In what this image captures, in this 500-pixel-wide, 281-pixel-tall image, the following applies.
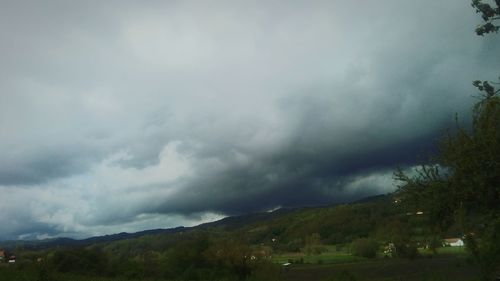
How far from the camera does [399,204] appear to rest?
2627cm

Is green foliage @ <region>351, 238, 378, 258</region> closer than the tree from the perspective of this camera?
No

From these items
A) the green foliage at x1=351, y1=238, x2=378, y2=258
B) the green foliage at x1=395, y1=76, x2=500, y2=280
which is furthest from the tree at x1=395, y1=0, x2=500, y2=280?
the green foliage at x1=351, y1=238, x2=378, y2=258

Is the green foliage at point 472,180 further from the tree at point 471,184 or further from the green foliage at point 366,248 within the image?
the green foliage at point 366,248

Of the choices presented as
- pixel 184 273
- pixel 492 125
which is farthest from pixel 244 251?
pixel 492 125

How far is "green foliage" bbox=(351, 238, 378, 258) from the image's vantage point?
130 meters

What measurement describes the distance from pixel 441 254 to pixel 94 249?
73.2m

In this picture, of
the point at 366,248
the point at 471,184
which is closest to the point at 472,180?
the point at 471,184

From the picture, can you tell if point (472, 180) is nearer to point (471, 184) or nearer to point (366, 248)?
point (471, 184)

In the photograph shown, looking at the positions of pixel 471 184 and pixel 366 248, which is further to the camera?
pixel 366 248

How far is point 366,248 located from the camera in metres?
131

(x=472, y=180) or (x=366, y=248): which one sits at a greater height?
(x=472, y=180)

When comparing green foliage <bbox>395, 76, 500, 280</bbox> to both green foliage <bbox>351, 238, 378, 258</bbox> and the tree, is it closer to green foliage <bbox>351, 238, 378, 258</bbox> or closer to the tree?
the tree

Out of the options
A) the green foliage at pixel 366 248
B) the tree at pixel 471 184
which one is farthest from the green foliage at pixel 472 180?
the green foliage at pixel 366 248

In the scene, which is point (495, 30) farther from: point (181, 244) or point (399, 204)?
point (181, 244)
